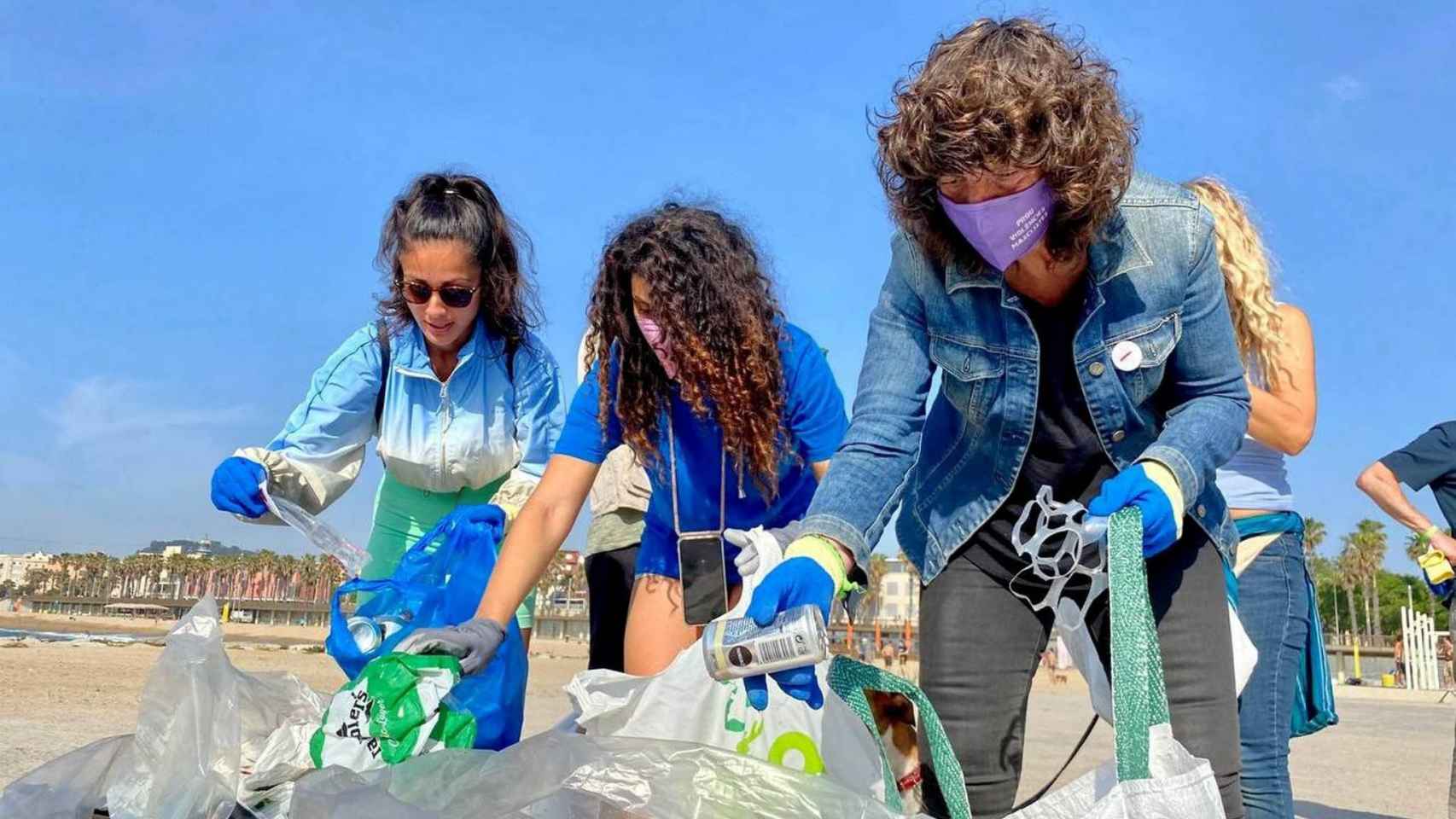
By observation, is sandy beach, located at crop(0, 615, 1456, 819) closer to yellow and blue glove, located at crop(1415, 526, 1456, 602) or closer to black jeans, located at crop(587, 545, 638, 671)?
black jeans, located at crop(587, 545, 638, 671)

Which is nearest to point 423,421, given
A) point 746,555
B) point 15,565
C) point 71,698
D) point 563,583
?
point 746,555

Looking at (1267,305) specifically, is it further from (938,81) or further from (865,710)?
(865,710)

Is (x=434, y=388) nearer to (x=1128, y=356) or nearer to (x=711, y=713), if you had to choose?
(x=711, y=713)

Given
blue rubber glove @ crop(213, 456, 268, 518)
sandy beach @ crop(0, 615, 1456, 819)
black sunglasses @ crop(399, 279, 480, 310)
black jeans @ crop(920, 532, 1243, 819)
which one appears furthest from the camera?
sandy beach @ crop(0, 615, 1456, 819)

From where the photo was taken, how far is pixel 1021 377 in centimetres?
208

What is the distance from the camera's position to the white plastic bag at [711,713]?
2469mm

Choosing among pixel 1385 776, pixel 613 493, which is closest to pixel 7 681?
pixel 613 493

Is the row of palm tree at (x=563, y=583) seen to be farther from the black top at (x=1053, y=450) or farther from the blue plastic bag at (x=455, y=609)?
the black top at (x=1053, y=450)

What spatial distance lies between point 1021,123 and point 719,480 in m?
1.45

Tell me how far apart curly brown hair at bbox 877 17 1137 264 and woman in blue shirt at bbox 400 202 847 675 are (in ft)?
3.33

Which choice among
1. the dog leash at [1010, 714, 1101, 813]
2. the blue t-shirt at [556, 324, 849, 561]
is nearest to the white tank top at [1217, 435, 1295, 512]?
the dog leash at [1010, 714, 1101, 813]

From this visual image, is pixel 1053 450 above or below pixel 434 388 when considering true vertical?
below

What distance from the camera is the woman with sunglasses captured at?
331cm

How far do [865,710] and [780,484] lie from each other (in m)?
1.06
